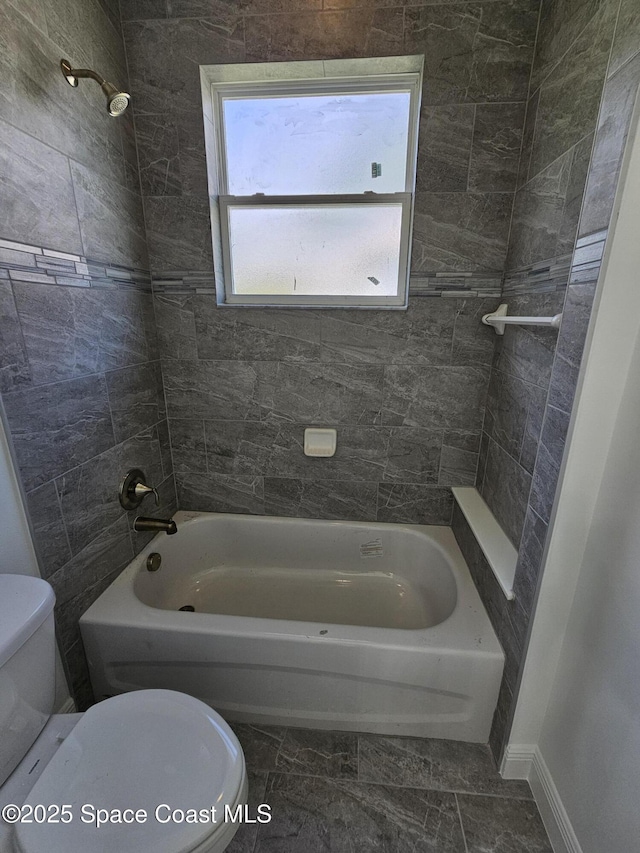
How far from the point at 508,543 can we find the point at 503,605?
25 cm

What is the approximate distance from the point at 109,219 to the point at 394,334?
1.24m

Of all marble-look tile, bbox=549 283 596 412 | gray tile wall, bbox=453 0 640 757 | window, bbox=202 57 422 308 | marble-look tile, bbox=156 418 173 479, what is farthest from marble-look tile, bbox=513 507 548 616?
marble-look tile, bbox=156 418 173 479

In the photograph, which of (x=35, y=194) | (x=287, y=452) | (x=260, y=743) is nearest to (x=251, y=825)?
(x=260, y=743)

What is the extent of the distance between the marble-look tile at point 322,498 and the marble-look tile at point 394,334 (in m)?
0.65

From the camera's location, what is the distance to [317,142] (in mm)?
1657

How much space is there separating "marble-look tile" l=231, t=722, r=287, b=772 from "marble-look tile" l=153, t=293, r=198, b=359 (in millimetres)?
1569

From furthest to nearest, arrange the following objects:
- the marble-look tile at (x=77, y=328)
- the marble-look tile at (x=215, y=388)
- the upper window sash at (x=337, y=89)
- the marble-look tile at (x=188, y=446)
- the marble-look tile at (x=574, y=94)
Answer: the marble-look tile at (x=188, y=446) < the marble-look tile at (x=215, y=388) < the upper window sash at (x=337, y=89) < the marble-look tile at (x=77, y=328) < the marble-look tile at (x=574, y=94)

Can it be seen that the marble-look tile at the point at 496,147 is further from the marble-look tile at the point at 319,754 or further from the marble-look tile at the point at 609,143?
the marble-look tile at the point at 319,754

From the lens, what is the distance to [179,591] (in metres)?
1.88

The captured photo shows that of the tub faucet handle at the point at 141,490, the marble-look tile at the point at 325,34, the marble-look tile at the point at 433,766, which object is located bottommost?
the marble-look tile at the point at 433,766

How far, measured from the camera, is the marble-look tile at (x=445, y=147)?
1.46m

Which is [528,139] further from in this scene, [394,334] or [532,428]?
[532,428]

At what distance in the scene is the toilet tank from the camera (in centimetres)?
85

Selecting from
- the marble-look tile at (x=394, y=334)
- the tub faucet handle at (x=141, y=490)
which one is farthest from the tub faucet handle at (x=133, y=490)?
the marble-look tile at (x=394, y=334)
